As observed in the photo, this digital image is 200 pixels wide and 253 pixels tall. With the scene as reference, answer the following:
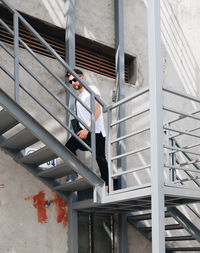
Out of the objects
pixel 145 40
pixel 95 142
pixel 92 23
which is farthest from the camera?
pixel 145 40

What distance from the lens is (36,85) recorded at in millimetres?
7332

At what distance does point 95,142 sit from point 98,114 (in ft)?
1.59

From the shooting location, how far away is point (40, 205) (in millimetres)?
6996

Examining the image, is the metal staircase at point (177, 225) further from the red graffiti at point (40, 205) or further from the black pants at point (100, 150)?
the red graffiti at point (40, 205)

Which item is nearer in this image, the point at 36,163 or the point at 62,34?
the point at 36,163

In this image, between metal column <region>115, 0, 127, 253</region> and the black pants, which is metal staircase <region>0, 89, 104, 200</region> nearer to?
the black pants

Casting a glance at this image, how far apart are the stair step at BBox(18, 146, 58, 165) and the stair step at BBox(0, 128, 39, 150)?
0.17m

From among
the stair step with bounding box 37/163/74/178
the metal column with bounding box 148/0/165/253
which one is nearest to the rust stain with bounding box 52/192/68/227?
the stair step with bounding box 37/163/74/178

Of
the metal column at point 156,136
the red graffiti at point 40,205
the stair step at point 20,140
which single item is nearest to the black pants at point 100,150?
the stair step at point 20,140

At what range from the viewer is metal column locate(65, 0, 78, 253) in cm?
718

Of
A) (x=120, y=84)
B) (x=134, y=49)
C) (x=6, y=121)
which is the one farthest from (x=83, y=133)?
(x=134, y=49)

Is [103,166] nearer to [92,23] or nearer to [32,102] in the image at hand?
[32,102]

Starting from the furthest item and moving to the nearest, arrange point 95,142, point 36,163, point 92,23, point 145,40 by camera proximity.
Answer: point 145,40, point 92,23, point 36,163, point 95,142

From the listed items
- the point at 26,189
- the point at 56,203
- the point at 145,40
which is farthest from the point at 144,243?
the point at 145,40
